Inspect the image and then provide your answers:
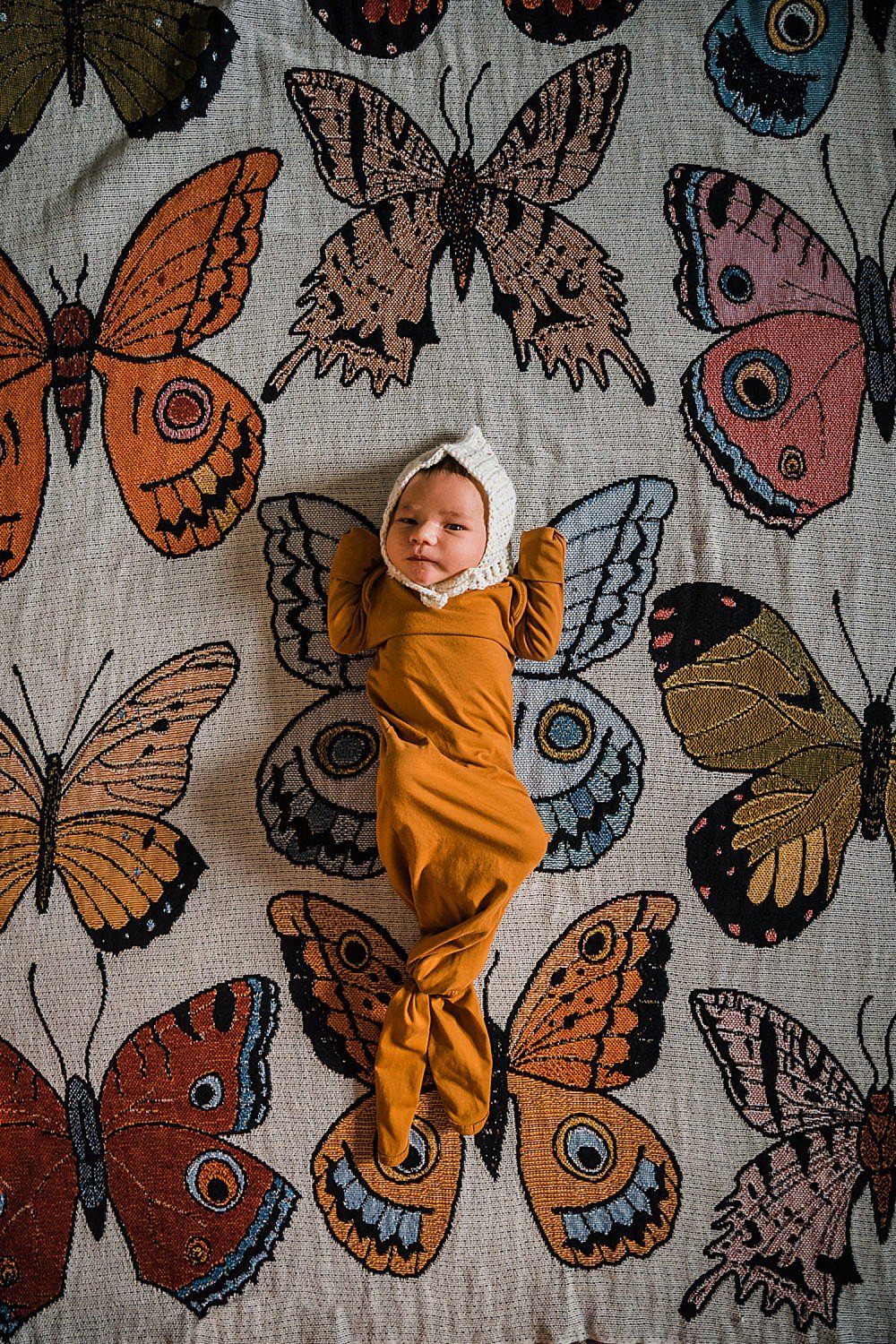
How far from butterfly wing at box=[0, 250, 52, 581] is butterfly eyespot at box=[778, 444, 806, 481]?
0.79 meters

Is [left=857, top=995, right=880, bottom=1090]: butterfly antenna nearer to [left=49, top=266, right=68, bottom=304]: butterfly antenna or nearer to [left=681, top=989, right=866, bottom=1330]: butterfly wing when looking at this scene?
[left=681, top=989, right=866, bottom=1330]: butterfly wing

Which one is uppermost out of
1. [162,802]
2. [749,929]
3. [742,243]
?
[742,243]

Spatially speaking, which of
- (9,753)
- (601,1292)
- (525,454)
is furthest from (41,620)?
(601,1292)

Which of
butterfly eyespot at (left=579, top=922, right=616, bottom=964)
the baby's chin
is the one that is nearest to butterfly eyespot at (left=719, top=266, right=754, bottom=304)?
the baby's chin

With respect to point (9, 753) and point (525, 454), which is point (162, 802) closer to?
point (9, 753)

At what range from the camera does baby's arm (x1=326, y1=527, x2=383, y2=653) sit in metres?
0.92

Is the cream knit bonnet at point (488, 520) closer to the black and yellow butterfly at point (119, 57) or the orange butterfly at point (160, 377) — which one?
the orange butterfly at point (160, 377)

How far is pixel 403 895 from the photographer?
0.90 meters

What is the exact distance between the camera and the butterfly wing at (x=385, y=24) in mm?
1001

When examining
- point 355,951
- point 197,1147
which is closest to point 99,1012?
point 197,1147

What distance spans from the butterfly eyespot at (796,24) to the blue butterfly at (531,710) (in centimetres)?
51

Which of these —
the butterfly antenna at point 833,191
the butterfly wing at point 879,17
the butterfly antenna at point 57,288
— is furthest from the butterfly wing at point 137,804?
the butterfly wing at point 879,17

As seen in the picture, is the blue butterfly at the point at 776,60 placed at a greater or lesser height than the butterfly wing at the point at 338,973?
greater

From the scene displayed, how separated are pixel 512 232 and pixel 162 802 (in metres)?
0.71
